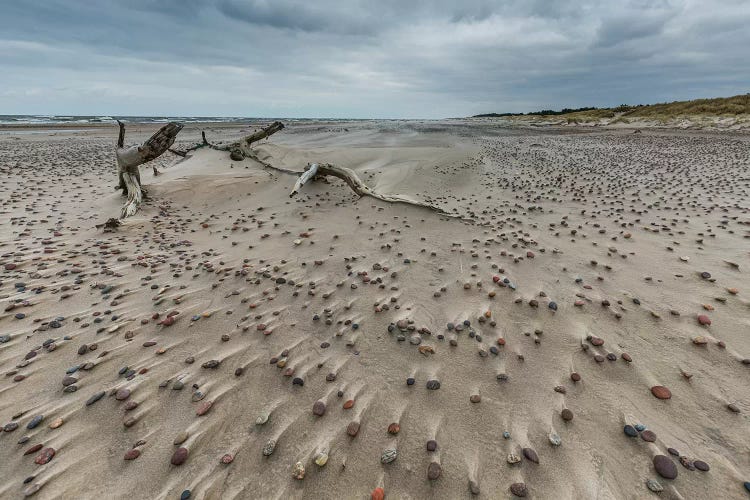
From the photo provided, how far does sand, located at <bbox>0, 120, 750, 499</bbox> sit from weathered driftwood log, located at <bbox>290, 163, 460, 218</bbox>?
1.04 m

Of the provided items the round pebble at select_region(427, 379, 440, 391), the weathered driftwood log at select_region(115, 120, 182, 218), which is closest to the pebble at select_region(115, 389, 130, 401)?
the round pebble at select_region(427, 379, 440, 391)

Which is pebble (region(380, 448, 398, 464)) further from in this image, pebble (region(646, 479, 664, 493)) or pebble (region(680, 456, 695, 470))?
pebble (region(680, 456, 695, 470))

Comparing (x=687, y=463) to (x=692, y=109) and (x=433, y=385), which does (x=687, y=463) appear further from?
(x=692, y=109)

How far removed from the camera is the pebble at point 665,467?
2.71 metres

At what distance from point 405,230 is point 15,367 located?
674cm

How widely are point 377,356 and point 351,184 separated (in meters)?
7.44

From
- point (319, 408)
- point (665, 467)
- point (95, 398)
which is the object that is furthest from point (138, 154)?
point (665, 467)

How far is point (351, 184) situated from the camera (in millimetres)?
10617

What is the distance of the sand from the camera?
9.35 ft

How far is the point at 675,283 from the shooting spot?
5328mm

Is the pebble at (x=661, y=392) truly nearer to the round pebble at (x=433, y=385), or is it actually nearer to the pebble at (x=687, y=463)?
the pebble at (x=687, y=463)

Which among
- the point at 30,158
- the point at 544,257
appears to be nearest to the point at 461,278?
Result: the point at 544,257

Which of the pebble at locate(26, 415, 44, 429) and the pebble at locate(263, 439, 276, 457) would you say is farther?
the pebble at locate(26, 415, 44, 429)

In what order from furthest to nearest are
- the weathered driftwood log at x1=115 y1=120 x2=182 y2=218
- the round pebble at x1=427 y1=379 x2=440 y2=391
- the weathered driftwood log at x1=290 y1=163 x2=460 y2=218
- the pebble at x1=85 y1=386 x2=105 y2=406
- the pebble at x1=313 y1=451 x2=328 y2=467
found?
the weathered driftwood log at x1=115 y1=120 x2=182 y2=218
the weathered driftwood log at x1=290 y1=163 x2=460 y2=218
the round pebble at x1=427 y1=379 x2=440 y2=391
the pebble at x1=85 y1=386 x2=105 y2=406
the pebble at x1=313 y1=451 x2=328 y2=467
